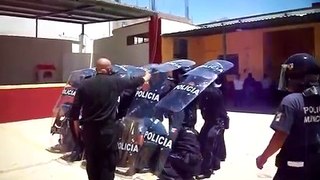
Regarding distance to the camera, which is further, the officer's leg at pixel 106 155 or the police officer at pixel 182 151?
the police officer at pixel 182 151

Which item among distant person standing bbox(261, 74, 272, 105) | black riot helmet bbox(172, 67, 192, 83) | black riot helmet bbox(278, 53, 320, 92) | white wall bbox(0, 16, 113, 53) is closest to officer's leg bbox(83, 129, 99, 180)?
black riot helmet bbox(172, 67, 192, 83)

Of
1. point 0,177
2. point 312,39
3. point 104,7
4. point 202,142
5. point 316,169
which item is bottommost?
point 0,177

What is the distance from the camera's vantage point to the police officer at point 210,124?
5.67 m

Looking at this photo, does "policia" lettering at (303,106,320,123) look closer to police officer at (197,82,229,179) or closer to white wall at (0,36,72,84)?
police officer at (197,82,229,179)

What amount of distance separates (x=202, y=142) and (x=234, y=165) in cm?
88

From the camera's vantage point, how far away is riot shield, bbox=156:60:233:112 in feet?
17.6

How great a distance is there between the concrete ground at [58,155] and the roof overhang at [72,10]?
6165 mm

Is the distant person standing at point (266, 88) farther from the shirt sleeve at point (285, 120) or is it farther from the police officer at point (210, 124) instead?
the shirt sleeve at point (285, 120)

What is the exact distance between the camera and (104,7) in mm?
15477

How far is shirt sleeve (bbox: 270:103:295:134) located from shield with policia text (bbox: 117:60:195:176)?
284 cm

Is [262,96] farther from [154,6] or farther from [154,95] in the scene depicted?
[154,95]

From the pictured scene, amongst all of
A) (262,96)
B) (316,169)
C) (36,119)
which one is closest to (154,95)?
(316,169)

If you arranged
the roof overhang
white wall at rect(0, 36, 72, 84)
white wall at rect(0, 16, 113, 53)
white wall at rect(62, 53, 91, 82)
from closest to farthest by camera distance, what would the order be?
the roof overhang
white wall at rect(0, 36, 72, 84)
white wall at rect(0, 16, 113, 53)
white wall at rect(62, 53, 91, 82)

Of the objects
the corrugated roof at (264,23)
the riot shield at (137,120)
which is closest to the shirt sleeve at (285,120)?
the riot shield at (137,120)
